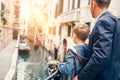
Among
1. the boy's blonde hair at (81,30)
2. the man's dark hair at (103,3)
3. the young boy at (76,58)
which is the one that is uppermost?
the man's dark hair at (103,3)

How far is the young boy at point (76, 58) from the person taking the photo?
286cm

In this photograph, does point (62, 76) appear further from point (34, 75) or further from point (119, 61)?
point (34, 75)

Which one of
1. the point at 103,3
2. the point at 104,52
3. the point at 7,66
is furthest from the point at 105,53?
the point at 7,66

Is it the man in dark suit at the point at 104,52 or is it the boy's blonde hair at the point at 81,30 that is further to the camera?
the boy's blonde hair at the point at 81,30

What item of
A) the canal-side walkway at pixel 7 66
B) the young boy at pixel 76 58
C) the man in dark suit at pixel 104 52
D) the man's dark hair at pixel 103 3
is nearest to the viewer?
the man in dark suit at pixel 104 52

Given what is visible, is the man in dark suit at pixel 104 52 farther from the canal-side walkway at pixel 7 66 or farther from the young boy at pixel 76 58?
the canal-side walkway at pixel 7 66

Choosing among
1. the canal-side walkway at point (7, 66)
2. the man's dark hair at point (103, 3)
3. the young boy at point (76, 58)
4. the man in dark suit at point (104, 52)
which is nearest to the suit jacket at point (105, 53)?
the man in dark suit at point (104, 52)

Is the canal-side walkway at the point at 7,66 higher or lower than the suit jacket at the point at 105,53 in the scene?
lower

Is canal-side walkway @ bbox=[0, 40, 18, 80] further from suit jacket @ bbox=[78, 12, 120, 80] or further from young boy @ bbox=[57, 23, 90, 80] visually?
suit jacket @ bbox=[78, 12, 120, 80]

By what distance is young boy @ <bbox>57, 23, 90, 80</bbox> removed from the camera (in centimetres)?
286

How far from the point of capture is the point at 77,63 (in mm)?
2871

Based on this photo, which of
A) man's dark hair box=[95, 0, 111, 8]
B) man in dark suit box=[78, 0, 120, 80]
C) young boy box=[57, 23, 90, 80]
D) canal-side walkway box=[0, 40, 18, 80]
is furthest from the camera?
canal-side walkway box=[0, 40, 18, 80]

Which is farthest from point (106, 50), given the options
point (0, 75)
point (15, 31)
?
point (15, 31)

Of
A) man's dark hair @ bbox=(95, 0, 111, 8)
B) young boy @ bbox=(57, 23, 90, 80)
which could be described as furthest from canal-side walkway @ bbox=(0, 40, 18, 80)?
man's dark hair @ bbox=(95, 0, 111, 8)
